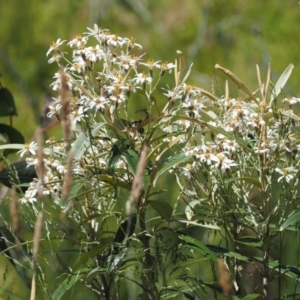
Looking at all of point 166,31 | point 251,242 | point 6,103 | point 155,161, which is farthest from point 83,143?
point 166,31

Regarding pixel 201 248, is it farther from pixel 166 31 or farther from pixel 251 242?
pixel 166 31

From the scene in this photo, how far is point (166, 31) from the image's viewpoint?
4.63 metres

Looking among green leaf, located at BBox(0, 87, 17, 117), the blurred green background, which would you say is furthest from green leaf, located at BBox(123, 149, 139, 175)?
the blurred green background

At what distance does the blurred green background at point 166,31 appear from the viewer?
4.09 m

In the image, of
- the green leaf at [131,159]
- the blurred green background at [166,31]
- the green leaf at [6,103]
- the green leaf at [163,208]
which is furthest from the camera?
the blurred green background at [166,31]

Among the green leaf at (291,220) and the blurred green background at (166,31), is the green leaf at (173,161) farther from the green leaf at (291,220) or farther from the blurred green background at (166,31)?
the blurred green background at (166,31)

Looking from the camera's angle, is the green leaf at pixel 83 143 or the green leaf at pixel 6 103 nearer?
the green leaf at pixel 83 143

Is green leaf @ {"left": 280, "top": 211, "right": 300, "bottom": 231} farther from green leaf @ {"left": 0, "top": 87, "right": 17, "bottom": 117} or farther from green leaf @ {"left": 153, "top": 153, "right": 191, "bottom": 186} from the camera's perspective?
green leaf @ {"left": 0, "top": 87, "right": 17, "bottom": 117}

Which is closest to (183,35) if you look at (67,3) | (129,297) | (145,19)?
(145,19)

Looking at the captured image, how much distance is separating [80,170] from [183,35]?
10.5 ft

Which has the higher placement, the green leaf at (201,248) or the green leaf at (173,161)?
the green leaf at (173,161)

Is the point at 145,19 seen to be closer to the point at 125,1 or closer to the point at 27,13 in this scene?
the point at 125,1

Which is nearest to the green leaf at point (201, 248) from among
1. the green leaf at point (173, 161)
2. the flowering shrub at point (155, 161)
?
the flowering shrub at point (155, 161)

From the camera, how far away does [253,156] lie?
1597 mm
